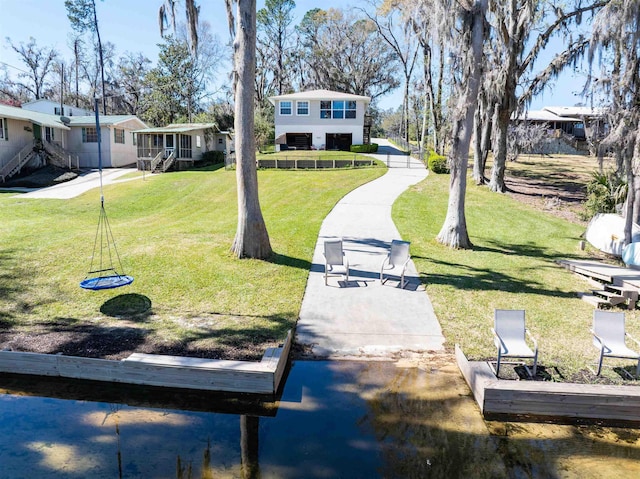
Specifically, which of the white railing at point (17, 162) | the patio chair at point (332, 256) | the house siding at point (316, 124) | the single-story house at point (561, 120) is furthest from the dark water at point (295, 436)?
the single-story house at point (561, 120)

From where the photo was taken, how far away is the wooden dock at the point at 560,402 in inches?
218

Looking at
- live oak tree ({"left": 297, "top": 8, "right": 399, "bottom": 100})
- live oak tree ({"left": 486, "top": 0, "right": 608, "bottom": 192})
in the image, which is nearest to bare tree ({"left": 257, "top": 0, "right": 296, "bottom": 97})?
live oak tree ({"left": 297, "top": 8, "right": 399, "bottom": 100})

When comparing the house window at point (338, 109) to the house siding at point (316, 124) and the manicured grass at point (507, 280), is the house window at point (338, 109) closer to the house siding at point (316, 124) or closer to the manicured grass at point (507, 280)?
the house siding at point (316, 124)

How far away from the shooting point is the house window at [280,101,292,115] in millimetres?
38531

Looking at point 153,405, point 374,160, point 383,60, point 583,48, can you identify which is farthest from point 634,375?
point 383,60

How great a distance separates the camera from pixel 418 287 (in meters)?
9.83

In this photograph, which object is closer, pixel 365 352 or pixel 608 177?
pixel 365 352

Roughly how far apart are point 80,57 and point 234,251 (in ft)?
173

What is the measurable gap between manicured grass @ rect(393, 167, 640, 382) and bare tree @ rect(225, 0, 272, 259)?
13.4ft

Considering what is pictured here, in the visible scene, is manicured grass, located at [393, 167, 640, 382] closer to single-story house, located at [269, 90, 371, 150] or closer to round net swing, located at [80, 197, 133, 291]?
round net swing, located at [80, 197, 133, 291]

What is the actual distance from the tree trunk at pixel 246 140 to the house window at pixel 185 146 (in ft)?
79.7

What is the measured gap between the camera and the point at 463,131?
12.3 m

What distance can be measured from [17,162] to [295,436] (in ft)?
98.8

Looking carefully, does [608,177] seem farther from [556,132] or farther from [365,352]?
[556,132]
